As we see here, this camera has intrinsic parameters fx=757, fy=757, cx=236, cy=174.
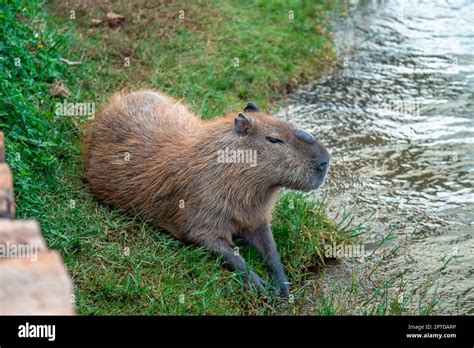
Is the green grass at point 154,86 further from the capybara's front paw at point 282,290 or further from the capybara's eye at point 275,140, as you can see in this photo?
the capybara's eye at point 275,140

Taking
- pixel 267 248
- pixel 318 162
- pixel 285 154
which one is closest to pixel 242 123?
pixel 285 154

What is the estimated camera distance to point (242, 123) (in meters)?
5.25

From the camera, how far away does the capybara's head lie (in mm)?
5191

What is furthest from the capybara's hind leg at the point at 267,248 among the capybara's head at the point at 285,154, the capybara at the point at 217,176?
the capybara's head at the point at 285,154

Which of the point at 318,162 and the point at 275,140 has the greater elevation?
the point at 275,140

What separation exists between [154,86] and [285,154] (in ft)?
8.39

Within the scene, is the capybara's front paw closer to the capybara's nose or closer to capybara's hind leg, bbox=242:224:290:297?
capybara's hind leg, bbox=242:224:290:297

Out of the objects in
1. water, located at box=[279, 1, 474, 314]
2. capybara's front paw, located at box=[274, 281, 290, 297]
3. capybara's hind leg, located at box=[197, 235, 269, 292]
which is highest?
water, located at box=[279, 1, 474, 314]

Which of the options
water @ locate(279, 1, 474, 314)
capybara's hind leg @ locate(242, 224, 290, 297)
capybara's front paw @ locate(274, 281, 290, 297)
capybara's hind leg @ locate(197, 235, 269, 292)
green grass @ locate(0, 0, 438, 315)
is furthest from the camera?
water @ locate(279, 1, 474, 314)

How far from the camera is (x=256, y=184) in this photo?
5.24 metres

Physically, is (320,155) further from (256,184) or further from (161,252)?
(161,252)

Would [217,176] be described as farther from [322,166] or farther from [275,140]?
[322,166]

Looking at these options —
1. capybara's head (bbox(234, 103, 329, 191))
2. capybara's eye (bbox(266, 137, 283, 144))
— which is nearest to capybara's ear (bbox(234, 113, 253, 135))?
capybara's head (bbox(234, 103, 329, 191))

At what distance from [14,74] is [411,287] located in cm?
356
